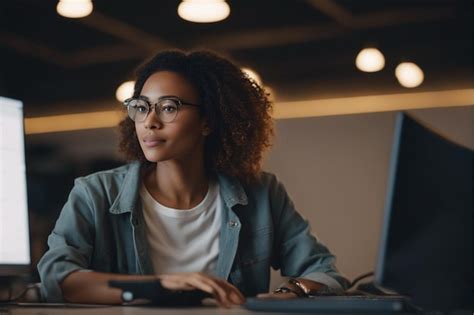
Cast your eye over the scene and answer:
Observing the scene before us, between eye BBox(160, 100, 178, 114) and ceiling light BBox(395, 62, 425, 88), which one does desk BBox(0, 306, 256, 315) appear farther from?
ceiling light BBox(395, 62, 425, 88)

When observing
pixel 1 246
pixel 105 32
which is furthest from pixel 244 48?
pixel 1 246

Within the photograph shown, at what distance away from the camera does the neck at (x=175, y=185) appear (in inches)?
91.9

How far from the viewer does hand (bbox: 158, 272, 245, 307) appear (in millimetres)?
1692

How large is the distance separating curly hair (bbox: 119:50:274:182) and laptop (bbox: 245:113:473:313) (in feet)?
3.39

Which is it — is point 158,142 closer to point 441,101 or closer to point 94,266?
point 94,266

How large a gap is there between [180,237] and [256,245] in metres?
0.20

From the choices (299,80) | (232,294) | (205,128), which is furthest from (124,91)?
(232,294)

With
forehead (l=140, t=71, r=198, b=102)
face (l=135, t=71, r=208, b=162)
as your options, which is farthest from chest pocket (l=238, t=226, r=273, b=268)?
forehead (l=140, t=71, r=198, b=102)

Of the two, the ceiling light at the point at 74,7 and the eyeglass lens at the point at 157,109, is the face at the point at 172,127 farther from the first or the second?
the ceiling light at the point at 74,7

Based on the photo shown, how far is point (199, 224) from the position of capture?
7.63 ft

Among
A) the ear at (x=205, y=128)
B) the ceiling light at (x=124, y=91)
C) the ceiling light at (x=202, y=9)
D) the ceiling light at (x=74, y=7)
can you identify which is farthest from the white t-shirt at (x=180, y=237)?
the ceiling light at (x=124, y=91)

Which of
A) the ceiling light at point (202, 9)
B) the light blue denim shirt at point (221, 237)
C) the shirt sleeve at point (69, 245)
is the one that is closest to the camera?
the shirt sleeve at point (69, 245)

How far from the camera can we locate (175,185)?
2.34m

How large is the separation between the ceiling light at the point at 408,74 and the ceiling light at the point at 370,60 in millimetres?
93
